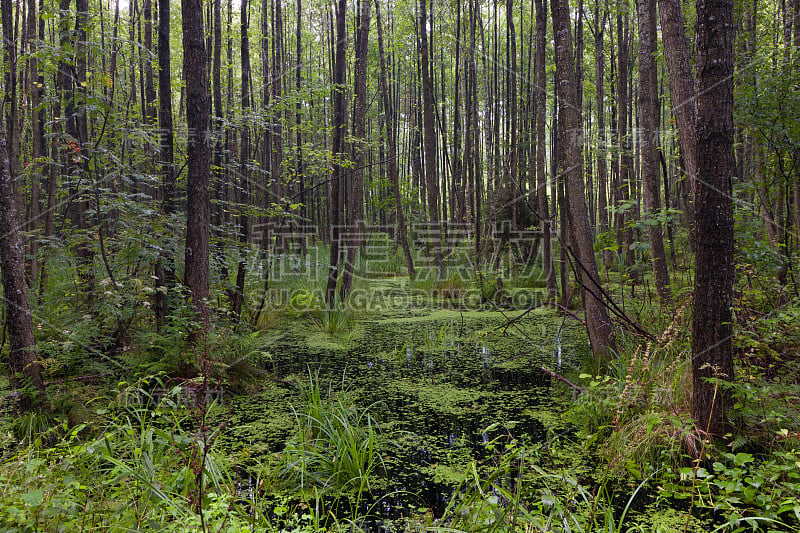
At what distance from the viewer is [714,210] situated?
88.0 inches

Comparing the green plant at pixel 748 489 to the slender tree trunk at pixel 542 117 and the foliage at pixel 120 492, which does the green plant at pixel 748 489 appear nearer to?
the foliage at pixel 120 492

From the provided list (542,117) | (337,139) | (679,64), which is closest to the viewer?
(679,64)

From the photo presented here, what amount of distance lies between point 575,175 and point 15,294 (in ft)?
13.7

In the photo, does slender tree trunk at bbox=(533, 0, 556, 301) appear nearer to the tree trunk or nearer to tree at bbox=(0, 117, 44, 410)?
the tree trunk

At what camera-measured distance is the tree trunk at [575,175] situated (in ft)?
12.2

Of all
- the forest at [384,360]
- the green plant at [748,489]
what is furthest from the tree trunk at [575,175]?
the green plant at [748,489]

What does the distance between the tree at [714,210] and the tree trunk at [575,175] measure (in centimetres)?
133

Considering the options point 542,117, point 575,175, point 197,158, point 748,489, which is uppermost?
point 542,117

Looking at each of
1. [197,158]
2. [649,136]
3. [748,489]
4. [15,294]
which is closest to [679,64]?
[649,136]

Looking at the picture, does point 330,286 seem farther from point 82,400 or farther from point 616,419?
point 616,419

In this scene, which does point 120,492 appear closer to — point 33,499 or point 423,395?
point 33,499

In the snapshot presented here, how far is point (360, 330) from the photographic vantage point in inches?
248

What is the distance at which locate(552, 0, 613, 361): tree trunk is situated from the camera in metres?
3.73

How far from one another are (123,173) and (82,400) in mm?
2054
